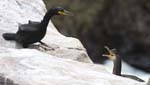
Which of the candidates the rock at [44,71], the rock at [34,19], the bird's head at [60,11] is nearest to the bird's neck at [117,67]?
the rock at [34,19]

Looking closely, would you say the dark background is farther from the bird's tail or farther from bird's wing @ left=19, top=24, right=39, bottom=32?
the bird's tail

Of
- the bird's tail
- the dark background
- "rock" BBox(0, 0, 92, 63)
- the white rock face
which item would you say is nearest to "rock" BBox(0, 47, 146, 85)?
the white rock face

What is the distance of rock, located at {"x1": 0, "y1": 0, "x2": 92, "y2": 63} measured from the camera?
933 centimetres

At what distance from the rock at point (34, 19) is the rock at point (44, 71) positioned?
133 centimetres

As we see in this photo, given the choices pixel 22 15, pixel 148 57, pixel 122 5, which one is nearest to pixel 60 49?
pixel 22 15

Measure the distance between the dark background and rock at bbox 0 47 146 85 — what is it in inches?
544

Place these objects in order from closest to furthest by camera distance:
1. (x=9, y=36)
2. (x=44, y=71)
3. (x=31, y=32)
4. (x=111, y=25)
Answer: (x=44, y=71), (x=9, y=36), (x=31, y=32), (x=111, y=25)

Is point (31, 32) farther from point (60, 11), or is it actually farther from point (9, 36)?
point (60, 11)

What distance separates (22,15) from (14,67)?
119 inches

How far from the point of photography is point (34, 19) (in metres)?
10.5

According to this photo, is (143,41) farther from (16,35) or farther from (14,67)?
(14,67)

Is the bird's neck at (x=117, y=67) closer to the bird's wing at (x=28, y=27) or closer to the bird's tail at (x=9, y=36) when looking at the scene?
the bird's wing at (x=28, y=27)

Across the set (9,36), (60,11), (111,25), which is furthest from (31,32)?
(111,25)

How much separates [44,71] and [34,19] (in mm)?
3140
